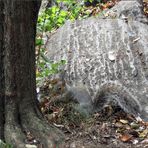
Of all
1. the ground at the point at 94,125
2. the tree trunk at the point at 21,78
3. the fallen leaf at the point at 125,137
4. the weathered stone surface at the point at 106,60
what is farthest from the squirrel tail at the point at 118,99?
the tree trunk at the point at 21,78

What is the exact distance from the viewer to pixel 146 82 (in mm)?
6871

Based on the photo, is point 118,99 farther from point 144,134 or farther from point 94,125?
point 144,134

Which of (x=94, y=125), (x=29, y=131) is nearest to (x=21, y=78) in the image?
(x=29, y=131)

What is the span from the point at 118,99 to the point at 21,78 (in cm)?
177

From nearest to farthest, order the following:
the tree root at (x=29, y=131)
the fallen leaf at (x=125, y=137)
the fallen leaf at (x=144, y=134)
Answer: the tree root at (x=29, y=131) → the fallen leaf at (x=125, y=137) → the fallen leaf at (x=144, y=134)

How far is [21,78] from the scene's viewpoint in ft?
16.8

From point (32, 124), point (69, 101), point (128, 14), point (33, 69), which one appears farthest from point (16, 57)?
point (128, 14)

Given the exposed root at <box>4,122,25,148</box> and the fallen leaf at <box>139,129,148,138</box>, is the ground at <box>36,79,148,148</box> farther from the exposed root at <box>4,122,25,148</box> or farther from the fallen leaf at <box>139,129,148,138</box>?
the exposed root at <box>4,122,25,148</box>

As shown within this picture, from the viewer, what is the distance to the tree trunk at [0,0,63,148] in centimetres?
496

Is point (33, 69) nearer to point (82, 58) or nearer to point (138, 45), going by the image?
point (82, 58)

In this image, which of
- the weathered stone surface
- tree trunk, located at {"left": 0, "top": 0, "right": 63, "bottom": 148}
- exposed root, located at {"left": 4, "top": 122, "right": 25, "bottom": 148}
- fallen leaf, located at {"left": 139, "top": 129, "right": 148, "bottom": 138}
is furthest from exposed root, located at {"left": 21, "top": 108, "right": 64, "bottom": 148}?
the weathered stone surface

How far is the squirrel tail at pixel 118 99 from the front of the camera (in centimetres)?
633

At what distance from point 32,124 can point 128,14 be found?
5139 millimetres

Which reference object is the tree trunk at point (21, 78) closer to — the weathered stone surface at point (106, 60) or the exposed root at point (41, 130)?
the exposed root at point (41, 130)
